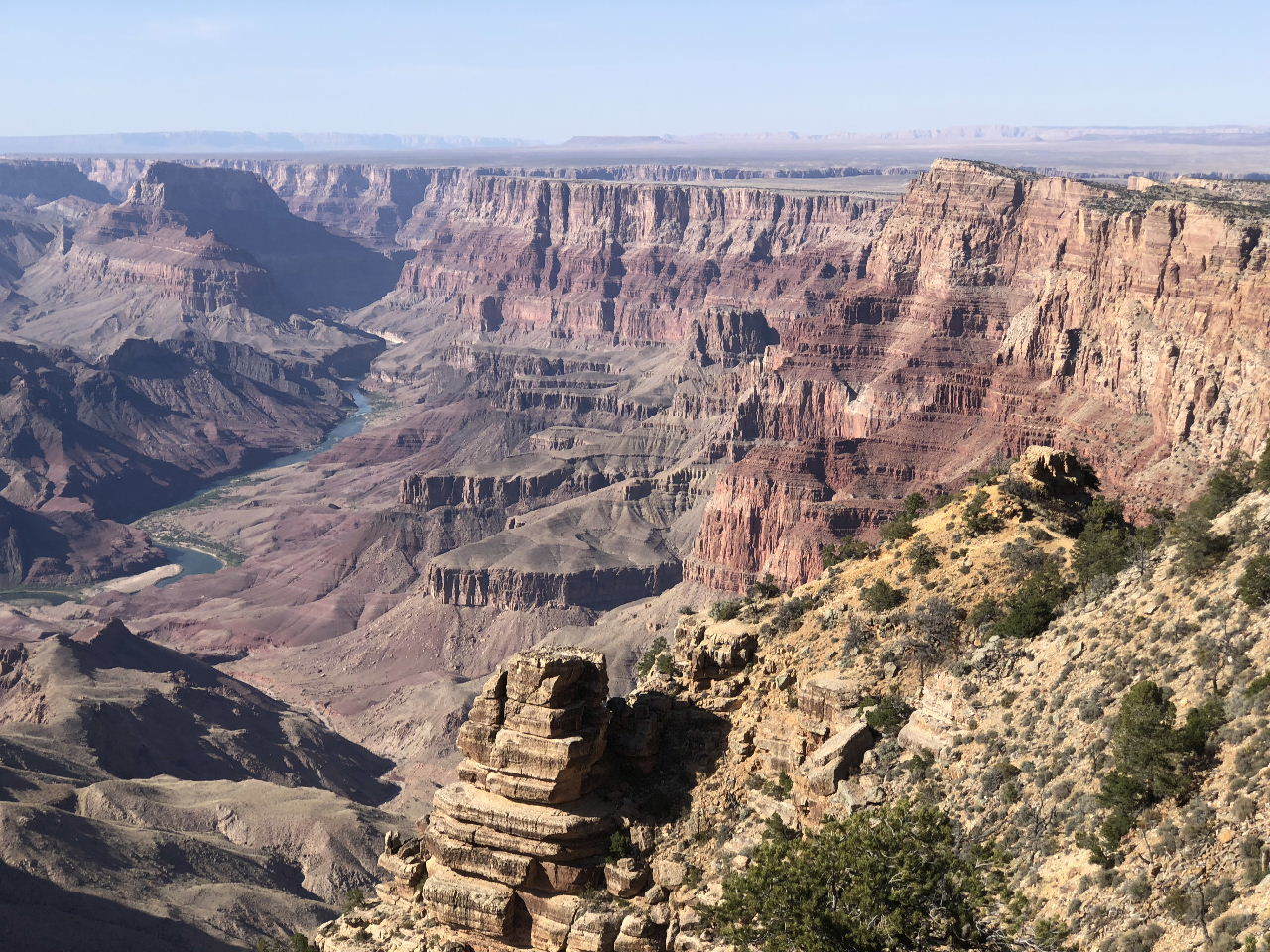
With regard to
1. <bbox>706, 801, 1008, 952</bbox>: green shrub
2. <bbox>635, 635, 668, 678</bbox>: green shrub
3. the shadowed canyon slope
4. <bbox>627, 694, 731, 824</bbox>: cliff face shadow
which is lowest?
the shadowed canyon slope

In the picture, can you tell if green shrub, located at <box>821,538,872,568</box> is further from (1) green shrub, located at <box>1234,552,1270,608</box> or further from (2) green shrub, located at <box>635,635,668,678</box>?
(1) green shrub, located at <box>1234,552,1270,608</box>

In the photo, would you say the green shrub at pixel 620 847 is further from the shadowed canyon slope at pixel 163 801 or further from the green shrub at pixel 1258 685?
the shadowed canyon slope at pixel 163 801

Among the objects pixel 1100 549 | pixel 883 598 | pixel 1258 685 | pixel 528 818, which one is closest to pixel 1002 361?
pixel 1100 549

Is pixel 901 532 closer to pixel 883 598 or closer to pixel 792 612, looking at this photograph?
pixel 792 612

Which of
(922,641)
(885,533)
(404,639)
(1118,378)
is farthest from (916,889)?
(404,639)

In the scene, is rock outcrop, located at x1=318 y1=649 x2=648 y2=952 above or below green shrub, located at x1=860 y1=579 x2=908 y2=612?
below

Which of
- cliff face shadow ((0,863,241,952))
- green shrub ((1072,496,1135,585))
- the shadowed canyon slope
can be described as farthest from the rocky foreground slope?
the shadowed canyon slope
